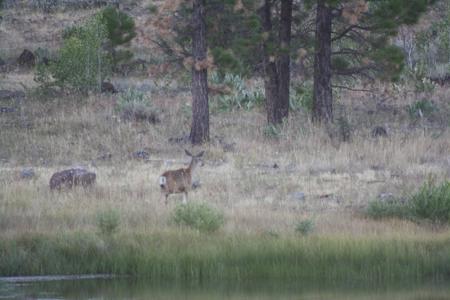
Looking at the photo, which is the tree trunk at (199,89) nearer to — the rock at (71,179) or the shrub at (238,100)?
the shrub at (238,100)

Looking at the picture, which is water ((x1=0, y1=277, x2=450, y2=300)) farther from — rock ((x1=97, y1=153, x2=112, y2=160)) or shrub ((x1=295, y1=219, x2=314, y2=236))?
rock ((x1=97, y1=153, x2=112, y2=160))

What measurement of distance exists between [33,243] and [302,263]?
4.13m

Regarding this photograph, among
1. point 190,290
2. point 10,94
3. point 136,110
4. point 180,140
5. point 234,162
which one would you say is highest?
point 10,94

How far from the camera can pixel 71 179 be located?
63.2 feet

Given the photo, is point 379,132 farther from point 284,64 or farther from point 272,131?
point 284,64

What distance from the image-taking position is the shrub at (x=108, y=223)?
50.5 feet

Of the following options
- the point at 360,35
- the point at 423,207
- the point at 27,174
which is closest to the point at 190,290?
the point at 423,207

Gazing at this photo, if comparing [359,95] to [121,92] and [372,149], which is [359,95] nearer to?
[121,92]

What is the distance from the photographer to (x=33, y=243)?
49.6ft

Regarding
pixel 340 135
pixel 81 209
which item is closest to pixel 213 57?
pixel 340 135

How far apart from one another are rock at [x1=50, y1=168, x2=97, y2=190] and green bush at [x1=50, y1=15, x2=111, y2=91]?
11.9m

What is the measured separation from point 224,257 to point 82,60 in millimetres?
17822

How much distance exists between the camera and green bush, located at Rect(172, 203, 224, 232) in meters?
15.5

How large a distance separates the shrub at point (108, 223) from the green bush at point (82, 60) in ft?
52.5
